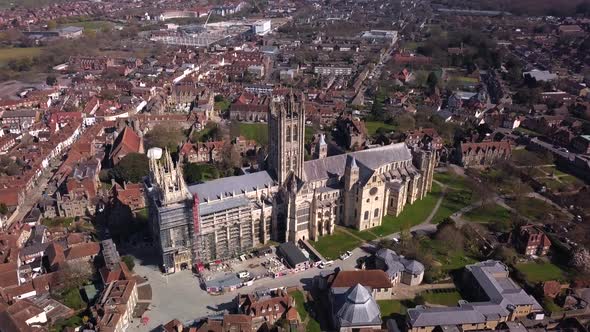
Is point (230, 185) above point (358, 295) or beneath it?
above

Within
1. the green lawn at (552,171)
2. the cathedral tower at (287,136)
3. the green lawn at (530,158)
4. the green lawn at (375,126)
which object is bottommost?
the green lawn at (552,171)

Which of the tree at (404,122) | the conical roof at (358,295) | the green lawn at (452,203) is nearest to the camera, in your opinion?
the conical roof at (358,295)

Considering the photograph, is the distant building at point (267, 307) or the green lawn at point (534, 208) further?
the green lawn at point (534, 208)

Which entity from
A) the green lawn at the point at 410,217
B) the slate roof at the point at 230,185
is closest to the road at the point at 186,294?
the green lawn at the point at 410,217

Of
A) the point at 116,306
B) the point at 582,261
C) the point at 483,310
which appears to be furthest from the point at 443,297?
the point at 116,306

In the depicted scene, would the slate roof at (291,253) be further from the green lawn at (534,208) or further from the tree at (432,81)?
the tree at (432,81)

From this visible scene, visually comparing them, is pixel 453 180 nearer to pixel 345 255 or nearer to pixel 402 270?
pixel 345 255
